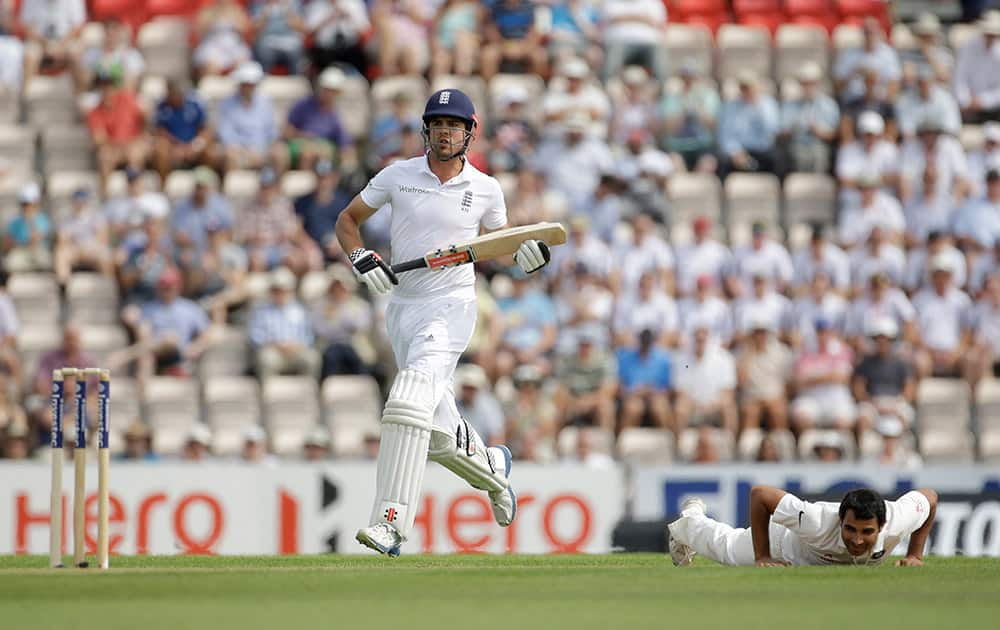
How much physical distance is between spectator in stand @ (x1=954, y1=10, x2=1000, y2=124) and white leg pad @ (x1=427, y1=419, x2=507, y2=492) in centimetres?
942

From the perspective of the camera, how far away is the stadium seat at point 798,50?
18.1 m

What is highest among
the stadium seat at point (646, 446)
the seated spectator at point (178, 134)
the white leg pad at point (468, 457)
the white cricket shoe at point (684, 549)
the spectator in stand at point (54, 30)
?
the spectator in stand at point (54, 30)

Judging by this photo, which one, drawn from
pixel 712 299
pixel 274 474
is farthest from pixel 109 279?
pixel 712 299

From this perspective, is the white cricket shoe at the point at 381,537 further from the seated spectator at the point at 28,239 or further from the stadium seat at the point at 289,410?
the seated spectator at the point at 28,239

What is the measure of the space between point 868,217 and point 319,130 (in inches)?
179

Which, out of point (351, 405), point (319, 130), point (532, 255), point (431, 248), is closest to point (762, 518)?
point (532, 255)

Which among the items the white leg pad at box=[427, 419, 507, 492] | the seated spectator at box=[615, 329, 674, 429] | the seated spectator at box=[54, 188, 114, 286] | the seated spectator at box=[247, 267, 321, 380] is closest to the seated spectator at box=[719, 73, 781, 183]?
the seated spectator at box=[615, 329, 674, 429]

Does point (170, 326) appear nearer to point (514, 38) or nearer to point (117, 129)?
point (117, 129)

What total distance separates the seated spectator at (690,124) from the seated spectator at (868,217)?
125 cm

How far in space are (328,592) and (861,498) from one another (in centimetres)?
245

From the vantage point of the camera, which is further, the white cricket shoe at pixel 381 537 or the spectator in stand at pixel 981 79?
the spectator in stand at pixel 981 79

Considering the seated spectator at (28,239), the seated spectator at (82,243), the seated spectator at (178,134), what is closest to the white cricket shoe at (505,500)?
the seated spectator at (82,243)

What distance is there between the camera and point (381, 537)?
870 centimetres

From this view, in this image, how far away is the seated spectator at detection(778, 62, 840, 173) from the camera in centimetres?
1727
